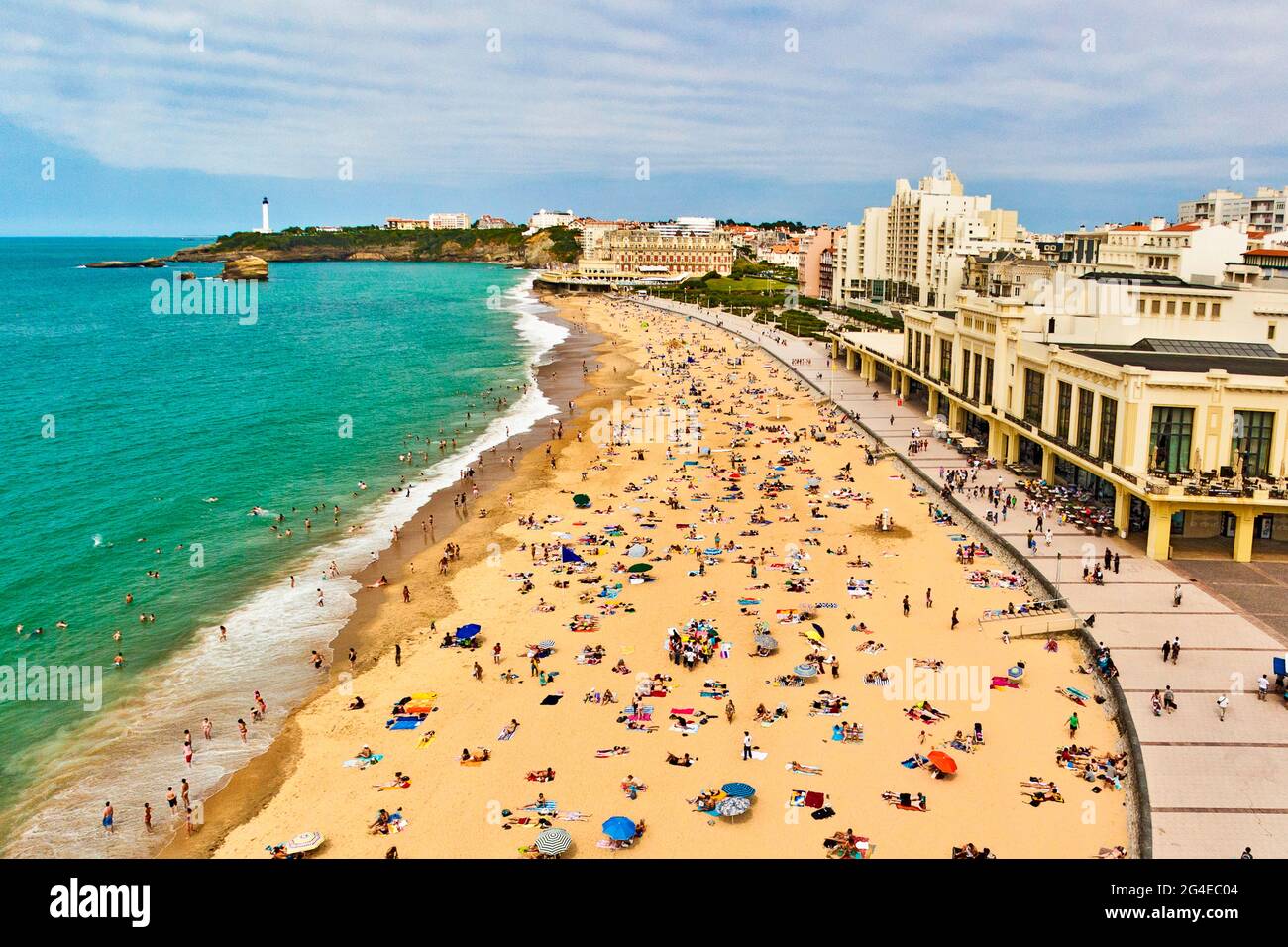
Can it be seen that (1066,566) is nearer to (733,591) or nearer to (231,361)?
(733,591)

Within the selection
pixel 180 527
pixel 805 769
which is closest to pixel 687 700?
pixel 805 769

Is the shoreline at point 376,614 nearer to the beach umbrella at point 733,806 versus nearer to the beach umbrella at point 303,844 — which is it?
the beach umbrella at point 303,844

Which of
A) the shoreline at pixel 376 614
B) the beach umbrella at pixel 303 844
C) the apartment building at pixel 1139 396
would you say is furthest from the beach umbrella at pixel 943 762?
the shoreline at pixel 376 614

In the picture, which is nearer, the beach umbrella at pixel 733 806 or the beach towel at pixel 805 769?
the beach umbrella at pixel 733 806

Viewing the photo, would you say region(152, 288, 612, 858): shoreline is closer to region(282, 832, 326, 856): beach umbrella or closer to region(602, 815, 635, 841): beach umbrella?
region(282, 832, 326, 856): beach umbrella

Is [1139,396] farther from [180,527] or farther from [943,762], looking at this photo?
[180,527]

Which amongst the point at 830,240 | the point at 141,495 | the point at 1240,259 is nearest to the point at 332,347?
the point at 141,495
